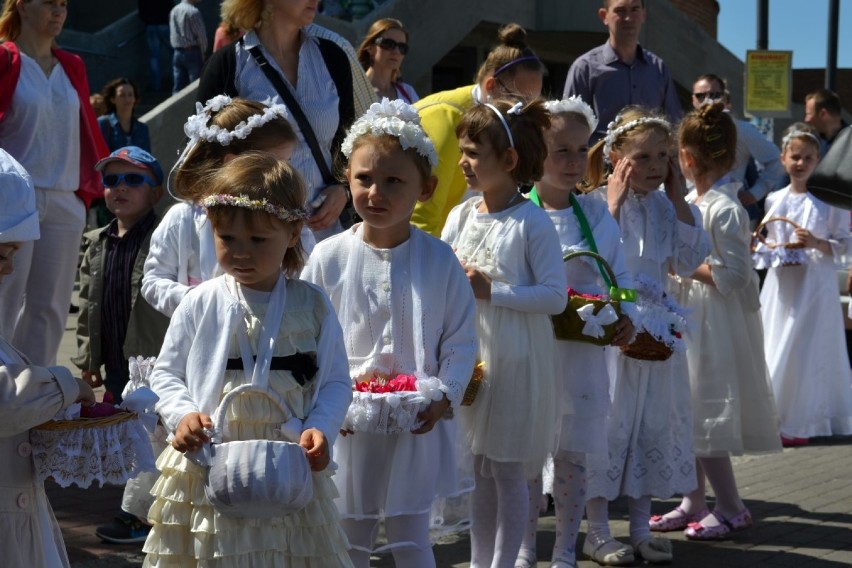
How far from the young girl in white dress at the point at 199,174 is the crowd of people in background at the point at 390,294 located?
0.5 inches

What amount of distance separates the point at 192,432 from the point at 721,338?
3854mm

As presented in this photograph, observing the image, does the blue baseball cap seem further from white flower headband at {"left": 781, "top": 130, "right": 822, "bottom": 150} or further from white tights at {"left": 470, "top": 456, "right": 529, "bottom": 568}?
white flower headband at {"left": 781, "top": 130, "right": 822, "bottom": 150}

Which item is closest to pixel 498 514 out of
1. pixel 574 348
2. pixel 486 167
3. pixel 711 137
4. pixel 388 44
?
pixel 574 348

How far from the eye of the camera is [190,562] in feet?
12.8

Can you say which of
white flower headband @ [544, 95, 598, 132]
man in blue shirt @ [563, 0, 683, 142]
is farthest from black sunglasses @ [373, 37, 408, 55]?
white flower headband @ [544, 95, 598, 132]

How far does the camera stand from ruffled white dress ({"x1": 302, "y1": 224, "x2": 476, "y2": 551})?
4.60m

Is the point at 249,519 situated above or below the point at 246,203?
below

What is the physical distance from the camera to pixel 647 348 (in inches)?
237

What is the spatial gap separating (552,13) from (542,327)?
15.1 m

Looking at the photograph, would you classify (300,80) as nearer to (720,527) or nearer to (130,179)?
(130,179)

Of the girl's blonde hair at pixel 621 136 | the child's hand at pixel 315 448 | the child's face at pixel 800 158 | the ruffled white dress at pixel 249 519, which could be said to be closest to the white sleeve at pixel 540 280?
the girl's blonde hair at pixel 621 136

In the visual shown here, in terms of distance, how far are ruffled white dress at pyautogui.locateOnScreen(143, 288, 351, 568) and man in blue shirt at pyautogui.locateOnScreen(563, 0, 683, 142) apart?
15.8ft

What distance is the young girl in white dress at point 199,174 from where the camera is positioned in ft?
16.0

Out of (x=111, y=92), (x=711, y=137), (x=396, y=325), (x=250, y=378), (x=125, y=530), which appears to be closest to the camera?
(x=250, y=378)
